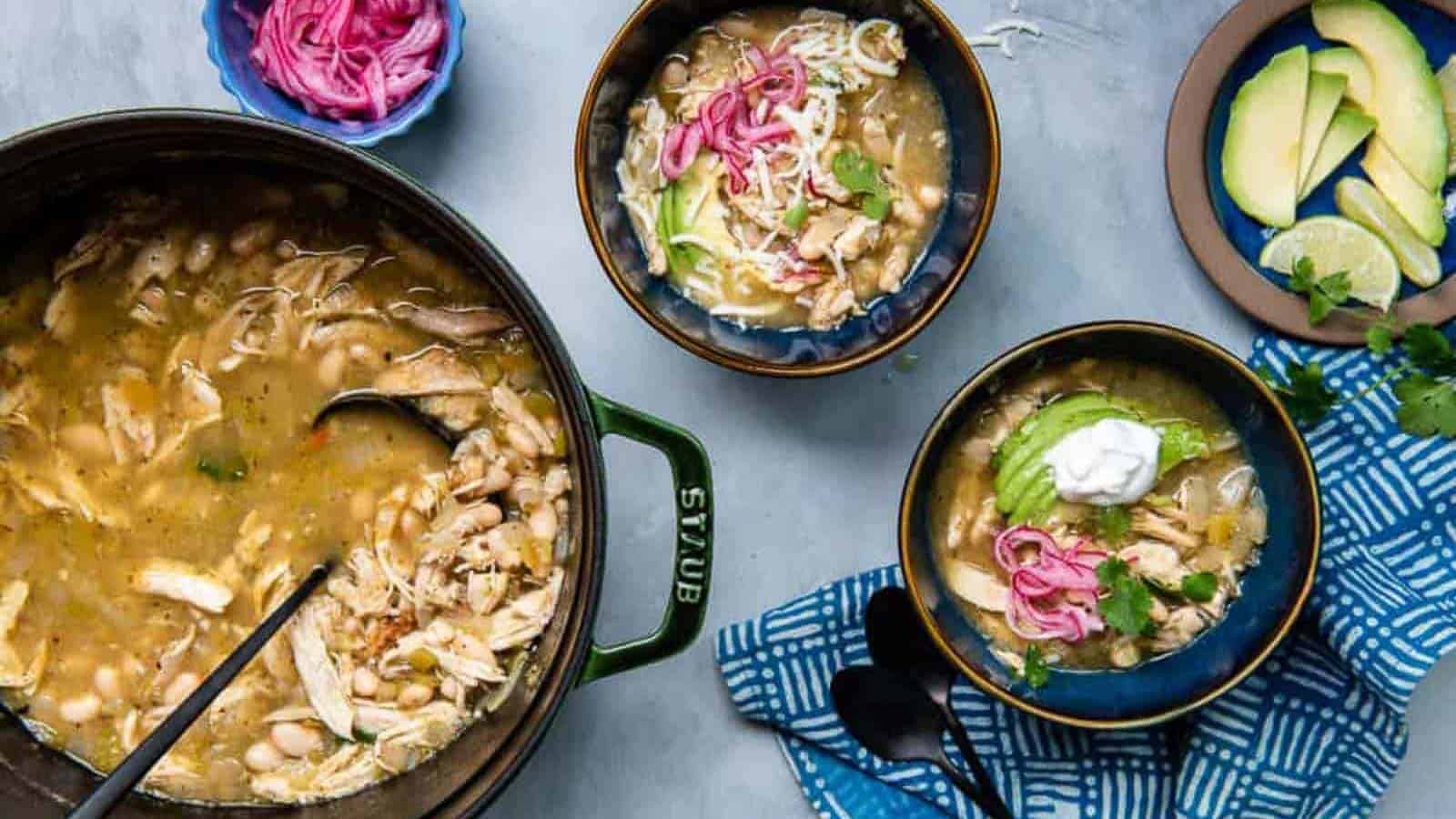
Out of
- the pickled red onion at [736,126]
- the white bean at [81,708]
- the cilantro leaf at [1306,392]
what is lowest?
the white bean at [81,708]

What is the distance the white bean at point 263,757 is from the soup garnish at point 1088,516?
115cm

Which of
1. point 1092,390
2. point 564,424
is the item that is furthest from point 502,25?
point 1092,390

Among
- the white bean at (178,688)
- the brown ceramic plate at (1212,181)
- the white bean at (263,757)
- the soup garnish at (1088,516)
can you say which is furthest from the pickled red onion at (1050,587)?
the white bean at (178,688)

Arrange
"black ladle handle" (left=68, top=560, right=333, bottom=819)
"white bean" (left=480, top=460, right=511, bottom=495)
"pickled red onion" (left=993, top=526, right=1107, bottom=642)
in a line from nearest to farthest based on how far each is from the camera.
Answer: "black ladle handle" (left=68, top=560, right=333, bottom=819), "white bean" (left=480, top=460, right=511, bottom=495), "pickled red onion" (left=993, top=526, right=1107, bottom=642)

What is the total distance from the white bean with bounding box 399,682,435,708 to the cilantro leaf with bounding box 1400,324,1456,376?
1.71 meters

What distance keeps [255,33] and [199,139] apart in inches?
17.0

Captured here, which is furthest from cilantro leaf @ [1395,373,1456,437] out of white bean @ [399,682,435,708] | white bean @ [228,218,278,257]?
white bean @ [228,218,278,257]

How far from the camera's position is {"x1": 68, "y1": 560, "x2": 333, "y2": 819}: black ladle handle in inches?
76.3

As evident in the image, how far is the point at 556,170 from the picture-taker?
114 inches

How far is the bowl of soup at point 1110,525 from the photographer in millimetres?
2650

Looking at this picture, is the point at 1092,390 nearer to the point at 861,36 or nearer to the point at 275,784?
the point at 861,36

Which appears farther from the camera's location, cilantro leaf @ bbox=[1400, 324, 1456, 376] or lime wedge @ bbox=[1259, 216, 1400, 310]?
lime wedge @ bbox=[1259, 216, 1400, 310]

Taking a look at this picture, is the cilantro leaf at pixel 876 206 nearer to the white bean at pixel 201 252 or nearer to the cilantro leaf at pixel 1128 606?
the cilantro leaf at pixel 1128 606

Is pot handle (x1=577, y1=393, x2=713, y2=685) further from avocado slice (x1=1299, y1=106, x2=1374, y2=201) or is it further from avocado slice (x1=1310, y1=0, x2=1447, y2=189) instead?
avocado slice (x1=1310, y1=0, x2=1447, y2=189)
